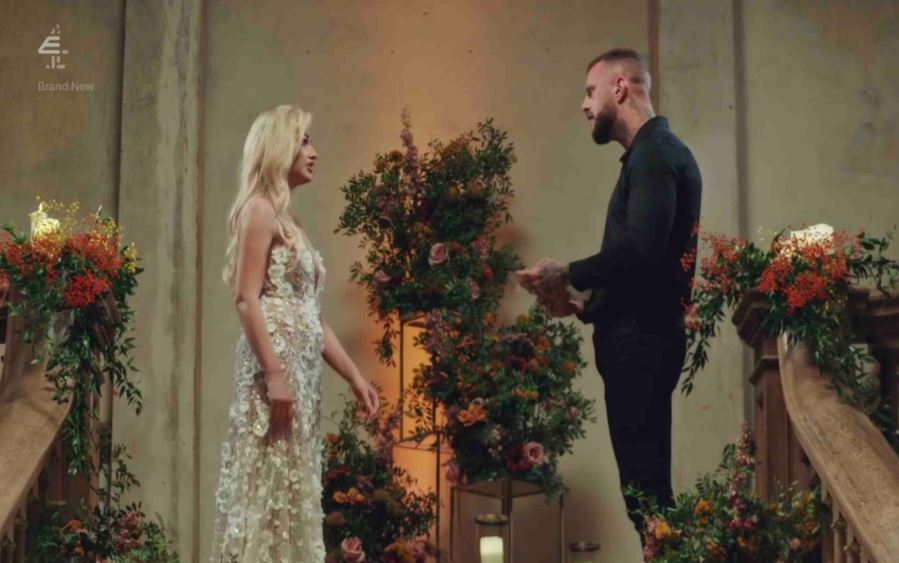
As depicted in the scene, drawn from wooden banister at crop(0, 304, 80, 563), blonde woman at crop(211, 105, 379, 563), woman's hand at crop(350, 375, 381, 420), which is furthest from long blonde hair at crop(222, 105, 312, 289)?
wooden banister at crop(0, 304, 80, 563)

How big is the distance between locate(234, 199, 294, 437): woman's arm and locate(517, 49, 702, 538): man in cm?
82

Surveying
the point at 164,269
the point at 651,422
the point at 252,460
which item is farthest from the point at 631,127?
the point at 164,269

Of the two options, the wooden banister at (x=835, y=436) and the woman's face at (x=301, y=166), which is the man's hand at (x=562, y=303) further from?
the woman's face at (x=301, y=166)

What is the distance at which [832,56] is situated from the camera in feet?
23.1

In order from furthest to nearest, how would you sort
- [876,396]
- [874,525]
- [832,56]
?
[832,56] → [876,396] → [874,525]

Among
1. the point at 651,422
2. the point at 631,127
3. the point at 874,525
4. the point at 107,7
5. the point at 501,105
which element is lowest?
the point at 874,525

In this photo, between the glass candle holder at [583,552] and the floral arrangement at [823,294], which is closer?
the floral arrangement at [823,294]

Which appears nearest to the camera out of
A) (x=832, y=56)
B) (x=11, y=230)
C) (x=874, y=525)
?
(x=874, y=525)

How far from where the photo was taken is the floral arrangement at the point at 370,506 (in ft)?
19.9

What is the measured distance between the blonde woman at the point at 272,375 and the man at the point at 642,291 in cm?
76

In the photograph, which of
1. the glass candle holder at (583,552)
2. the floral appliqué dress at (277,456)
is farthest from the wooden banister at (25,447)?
the glass candle holder at (583,552)

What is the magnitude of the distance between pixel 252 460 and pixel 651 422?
1.25m

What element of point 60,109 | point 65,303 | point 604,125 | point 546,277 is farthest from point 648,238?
point 60,109

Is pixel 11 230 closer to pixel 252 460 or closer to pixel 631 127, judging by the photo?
pixel 252 460
